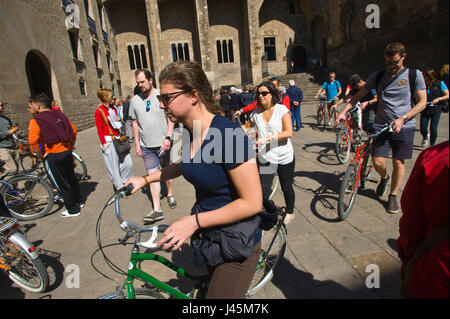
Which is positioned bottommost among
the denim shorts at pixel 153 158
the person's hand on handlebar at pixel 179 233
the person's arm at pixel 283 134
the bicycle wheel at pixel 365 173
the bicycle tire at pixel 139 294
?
the bicycle wheel at pixel 365 173

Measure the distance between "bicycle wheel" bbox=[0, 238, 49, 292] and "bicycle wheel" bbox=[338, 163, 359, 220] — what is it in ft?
11.0

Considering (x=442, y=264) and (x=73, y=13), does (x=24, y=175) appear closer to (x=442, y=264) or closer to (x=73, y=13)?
(x=442, y=264)

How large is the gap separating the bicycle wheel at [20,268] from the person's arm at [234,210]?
2103 mm

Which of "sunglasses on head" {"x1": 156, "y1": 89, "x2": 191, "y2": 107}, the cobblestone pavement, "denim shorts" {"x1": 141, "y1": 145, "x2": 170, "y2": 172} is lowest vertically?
the cobblestone pavement

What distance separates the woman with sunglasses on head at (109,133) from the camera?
414 cm

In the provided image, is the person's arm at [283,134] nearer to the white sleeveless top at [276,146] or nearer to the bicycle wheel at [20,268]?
the white sleeveless top at [276,146]

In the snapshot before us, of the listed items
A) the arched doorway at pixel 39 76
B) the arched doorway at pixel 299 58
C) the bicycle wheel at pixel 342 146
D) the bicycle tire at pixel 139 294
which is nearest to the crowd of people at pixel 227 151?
the bicycle tire at pixel 139 294

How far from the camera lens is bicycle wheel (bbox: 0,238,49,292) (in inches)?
100

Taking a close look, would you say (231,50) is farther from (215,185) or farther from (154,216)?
(215,185)

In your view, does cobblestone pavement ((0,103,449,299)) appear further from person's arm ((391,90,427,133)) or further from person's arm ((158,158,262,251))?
person's arm ((391,90,427,133))

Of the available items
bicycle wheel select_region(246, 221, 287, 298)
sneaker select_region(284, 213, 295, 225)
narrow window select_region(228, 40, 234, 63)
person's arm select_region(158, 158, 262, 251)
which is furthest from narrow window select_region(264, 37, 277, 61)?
person's arm select_region(158, 158, 262, 251)

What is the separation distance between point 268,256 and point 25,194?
418 cm
